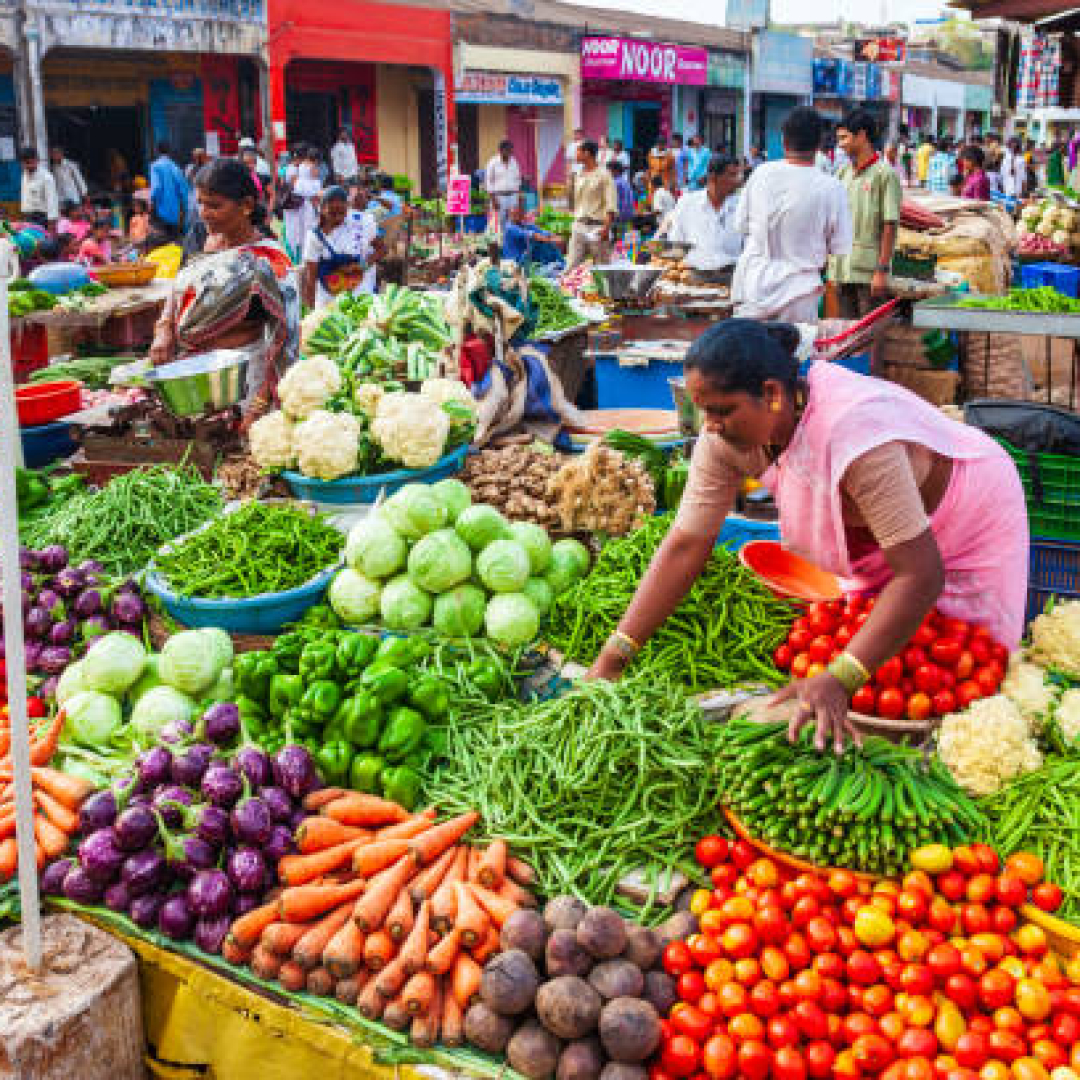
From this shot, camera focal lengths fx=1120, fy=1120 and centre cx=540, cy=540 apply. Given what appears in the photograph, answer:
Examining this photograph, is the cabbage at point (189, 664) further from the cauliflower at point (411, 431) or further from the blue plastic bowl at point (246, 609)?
the cauliflower at point (411, 431)

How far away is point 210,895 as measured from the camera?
8.68 ft

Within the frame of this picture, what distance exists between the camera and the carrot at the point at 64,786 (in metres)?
3.03

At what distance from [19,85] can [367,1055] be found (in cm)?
1600

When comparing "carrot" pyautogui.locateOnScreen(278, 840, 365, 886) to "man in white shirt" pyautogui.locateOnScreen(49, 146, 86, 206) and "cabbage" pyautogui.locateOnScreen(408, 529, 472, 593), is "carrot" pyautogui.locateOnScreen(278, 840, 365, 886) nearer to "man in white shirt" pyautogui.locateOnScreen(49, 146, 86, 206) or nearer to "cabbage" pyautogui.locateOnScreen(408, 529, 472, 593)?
"cabbage" pyautogui.locateOnScreen(408, 529, 472, 593)

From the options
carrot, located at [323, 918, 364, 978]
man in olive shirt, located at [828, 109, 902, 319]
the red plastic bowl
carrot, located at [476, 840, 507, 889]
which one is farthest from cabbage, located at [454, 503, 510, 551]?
man in olive shirt, located at [828, 109, 902, 319]

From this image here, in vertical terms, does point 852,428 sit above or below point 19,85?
below

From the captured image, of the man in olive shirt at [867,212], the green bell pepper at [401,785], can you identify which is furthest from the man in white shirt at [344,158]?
the green bell pepper at [401,785]

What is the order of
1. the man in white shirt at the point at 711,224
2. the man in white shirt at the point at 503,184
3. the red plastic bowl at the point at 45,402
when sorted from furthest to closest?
the man in white shirt at the point at 503,184 → the man in white shirt at the point at 711,224 → the red plastic bowl at the point at 45,402

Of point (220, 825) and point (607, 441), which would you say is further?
point (607, 441)

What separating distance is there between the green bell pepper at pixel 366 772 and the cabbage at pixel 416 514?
3.21 ft

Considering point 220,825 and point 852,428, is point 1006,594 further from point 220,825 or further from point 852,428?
point 220,825

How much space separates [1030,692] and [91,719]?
8.81 feet

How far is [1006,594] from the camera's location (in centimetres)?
316

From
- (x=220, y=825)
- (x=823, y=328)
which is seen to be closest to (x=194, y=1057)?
(x=220, y=825)
